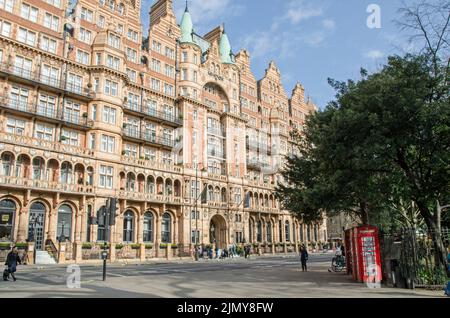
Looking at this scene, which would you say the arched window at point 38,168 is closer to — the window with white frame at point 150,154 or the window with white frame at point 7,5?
the window with white frame at point 150,154

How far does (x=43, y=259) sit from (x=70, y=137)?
12.9m

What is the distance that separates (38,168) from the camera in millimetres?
36031

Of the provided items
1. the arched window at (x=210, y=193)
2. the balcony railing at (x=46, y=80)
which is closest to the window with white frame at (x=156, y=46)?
the balcony railing at (x=46, y=80)

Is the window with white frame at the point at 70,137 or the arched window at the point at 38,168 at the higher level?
the window with white frame at the point at 70,137

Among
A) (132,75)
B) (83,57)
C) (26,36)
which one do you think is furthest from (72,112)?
(132,75)

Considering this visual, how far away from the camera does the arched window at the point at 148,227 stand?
4428 cm

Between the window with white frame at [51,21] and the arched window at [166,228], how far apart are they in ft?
79.5

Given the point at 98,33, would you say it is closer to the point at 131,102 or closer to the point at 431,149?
the point at 131,102

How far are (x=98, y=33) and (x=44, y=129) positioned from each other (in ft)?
42.2

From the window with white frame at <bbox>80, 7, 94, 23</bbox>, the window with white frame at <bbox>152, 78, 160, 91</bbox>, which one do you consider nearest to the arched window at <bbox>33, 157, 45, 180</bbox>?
the window with white frame at <bbox>80, 7, 94, 23</bbox>

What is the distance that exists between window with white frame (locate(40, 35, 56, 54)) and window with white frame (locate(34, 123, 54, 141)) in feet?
25.6

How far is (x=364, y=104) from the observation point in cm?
1580

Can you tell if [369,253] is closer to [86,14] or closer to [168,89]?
[168,89]

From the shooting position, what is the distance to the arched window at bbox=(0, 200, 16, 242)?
33094 millimetres
